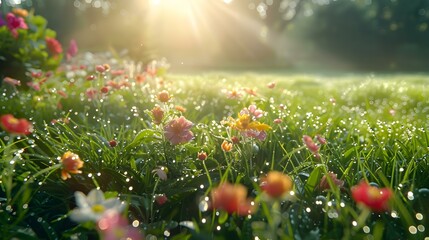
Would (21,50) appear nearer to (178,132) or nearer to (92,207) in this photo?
(178,132)

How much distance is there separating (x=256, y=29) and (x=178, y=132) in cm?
2798

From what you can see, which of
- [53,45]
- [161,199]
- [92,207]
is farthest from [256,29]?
[92,207]

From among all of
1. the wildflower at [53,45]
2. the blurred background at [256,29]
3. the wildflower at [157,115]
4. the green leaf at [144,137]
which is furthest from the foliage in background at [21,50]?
the blurred background at [256,29]

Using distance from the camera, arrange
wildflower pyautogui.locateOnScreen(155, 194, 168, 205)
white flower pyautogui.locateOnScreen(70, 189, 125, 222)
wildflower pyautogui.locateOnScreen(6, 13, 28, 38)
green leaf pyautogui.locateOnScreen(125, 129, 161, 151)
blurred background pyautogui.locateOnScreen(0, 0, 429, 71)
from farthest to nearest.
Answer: blurred background pyautogui.locateOnScreen(0, 0, 429, 71) < wildflower pyautogui.locateOnScreen(6, 13, 28, 38) < green leaf pyautogui.locateOnScreen(125, 129, 161, 151) < wildflower pyautogui.locateOnScreen(155, 194, 168, 205) < white flower pyautogui.locateOnScreen(70, 189, 125, 222)

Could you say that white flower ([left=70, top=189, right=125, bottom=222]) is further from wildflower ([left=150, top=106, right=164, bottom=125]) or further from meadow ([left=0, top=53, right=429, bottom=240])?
wildflower ([left=150, top=106, right=164, bottom=125])

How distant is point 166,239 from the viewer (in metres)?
1.48

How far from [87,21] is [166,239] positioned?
29.0m

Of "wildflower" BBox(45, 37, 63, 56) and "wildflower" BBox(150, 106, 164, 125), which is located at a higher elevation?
"wildflower" BBox(45, 37, 63, 56)

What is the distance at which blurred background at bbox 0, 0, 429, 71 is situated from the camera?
25.1 m

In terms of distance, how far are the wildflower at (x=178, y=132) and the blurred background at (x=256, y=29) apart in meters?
21.3

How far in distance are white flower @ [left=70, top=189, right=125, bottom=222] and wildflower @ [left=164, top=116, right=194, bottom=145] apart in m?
0.64

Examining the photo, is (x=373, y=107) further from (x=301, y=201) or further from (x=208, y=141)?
(x=301, y=201)

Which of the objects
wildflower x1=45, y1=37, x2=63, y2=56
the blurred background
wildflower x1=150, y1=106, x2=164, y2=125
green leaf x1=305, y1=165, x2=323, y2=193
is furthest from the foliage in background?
the blurred background

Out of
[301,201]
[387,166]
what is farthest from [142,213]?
[387,166]
